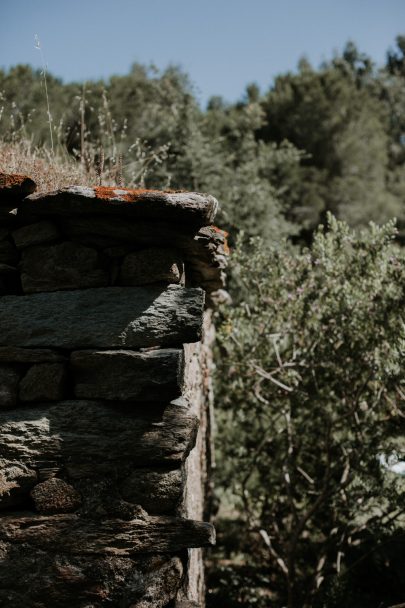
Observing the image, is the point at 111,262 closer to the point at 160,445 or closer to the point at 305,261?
the point at 160,445

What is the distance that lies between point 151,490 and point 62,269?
1140 mm

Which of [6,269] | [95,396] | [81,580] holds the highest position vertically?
[6,269]

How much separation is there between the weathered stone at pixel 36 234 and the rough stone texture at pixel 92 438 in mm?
812

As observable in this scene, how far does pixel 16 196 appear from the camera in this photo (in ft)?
9.44

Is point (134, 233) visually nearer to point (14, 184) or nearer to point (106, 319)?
point (106, 319)

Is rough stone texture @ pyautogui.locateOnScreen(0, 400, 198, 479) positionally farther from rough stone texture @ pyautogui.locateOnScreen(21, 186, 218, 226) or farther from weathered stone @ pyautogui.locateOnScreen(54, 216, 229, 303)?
rough stone texture @ pyautogui.locateOnScreen(21, 186, 218, 226)

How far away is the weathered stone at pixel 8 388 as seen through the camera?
8.96ft

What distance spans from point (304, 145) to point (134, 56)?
6.77 meters

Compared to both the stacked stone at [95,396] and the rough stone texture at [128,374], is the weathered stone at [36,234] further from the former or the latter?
the rough stone texture at [128,374]

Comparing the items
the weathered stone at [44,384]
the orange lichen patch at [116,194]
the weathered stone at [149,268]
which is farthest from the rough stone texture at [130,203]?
the weathered stone at [44,384]

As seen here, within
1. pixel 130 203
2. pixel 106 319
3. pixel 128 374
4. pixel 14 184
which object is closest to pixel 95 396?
Result: pixel 128 374

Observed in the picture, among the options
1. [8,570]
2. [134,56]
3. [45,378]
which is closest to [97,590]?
[8,570]

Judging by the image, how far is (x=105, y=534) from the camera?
2580 mm

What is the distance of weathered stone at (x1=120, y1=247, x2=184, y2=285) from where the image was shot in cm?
286
